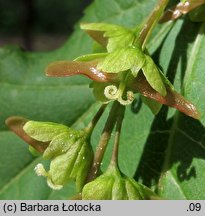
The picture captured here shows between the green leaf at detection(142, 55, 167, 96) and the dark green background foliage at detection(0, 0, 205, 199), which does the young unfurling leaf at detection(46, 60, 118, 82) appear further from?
the dark green background foliage at detection(0, 0, 205, 199)

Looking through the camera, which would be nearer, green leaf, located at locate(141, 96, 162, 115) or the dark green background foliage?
green leaf, located at locate(141, 96, 162, 115)

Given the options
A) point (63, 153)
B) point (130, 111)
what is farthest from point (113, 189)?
point (130, 111)

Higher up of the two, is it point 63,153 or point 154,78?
point 154,78

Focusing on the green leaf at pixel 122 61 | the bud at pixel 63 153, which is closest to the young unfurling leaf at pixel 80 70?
the green leaf at pixel 122 61

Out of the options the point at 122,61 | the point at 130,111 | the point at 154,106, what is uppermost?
the point at 122,61

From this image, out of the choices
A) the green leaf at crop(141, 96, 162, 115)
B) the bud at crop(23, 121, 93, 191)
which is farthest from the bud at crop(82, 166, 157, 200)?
the green leaf at crop(141, 96, 162, 115)

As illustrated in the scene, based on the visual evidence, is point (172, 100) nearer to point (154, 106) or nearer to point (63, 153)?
point (154, 106)

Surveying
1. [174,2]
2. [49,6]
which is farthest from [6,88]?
[49,6]
